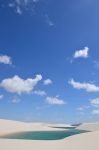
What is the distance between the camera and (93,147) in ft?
72.6

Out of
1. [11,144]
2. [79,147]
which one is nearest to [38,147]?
[11,144]

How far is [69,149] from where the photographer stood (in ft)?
69.9

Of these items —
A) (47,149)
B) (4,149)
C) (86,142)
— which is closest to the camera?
(4,149)

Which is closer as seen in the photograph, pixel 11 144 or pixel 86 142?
pixel 11 144

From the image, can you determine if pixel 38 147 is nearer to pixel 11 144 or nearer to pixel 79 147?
pixel 11 144

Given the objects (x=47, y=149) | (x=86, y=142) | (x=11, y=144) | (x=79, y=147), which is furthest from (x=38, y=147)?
(x=86, y=142)

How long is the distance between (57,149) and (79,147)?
2450 mm

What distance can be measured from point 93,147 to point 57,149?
3592mm

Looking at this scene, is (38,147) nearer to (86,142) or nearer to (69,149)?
(69,149)

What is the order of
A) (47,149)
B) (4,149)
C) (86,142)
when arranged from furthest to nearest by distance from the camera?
1. (86,142)
2. (47,149)
3. (4,149)

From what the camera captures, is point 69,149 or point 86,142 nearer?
point 69,149

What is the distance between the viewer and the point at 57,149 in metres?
21.1

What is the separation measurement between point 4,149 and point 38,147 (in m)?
3.40

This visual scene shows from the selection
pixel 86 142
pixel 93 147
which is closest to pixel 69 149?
pixel 93 147
